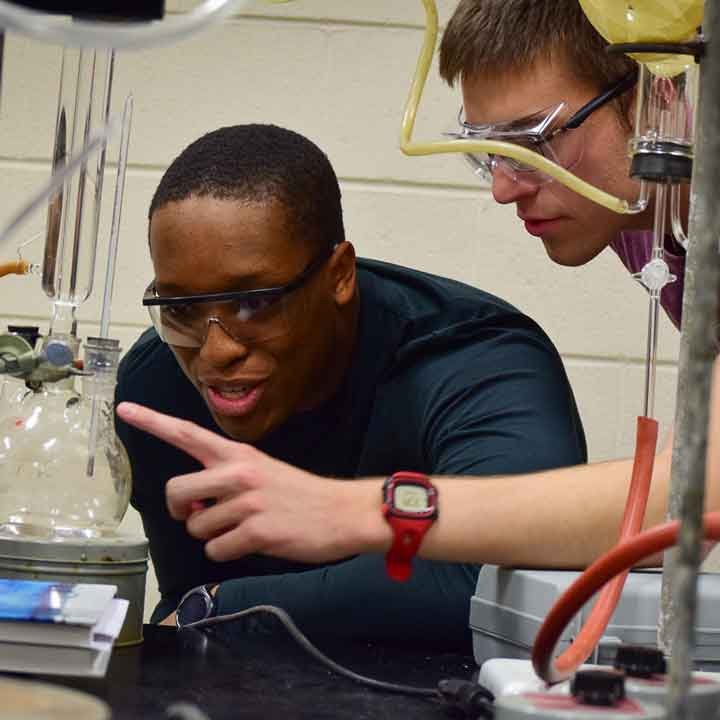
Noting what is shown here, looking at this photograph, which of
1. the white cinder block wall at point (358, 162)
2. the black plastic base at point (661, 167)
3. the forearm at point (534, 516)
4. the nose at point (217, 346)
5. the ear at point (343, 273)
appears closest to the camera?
the black plastic base at point (661, 167)

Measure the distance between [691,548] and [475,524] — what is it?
0.68 meters

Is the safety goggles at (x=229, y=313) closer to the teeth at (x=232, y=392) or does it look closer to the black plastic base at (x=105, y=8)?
the teeth at (x=232, y=392)

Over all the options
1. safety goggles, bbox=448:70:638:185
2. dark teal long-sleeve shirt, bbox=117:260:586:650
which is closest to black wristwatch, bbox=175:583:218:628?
dark teal long-sleeve shirt, bbox=117:260:586:650

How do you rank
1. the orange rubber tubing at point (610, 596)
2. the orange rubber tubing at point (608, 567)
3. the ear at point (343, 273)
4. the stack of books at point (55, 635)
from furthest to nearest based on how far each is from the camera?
the ear at point (343, 273) → the stack of books at point (55, 635) → the orange rubber tubing at point (610, 596) → the orange rubber tubing at point (608, 567)

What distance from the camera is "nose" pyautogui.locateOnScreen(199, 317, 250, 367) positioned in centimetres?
161

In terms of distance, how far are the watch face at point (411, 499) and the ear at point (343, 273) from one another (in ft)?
2.15

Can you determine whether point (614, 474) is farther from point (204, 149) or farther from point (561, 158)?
point (204, 149)

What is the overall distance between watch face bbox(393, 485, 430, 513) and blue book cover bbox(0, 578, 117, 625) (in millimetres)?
261

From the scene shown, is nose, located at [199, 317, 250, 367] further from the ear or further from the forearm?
the forearm

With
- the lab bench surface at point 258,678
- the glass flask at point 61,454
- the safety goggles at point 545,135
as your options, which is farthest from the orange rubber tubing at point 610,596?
the safety goggles at point 545,135

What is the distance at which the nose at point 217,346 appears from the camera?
1606 millimetres

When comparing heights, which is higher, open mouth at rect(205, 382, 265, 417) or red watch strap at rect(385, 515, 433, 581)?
Answer: open mouth at rect(205, 382, 265, 417)

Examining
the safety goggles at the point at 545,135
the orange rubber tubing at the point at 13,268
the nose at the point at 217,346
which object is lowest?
the nose at the point at 217,346

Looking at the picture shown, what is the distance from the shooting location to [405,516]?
3.73 feet
